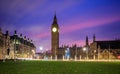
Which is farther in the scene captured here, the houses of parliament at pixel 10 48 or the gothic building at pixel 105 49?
the gothic building at pixel 105 49

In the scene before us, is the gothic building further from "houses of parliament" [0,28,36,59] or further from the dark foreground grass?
the dark foreground grass

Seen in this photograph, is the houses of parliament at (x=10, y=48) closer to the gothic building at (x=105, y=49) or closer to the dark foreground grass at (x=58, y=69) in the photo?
the gothic building at (x=105, y=49)

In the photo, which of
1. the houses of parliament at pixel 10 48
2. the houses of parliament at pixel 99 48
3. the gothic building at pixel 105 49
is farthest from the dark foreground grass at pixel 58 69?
the gothic building at pixel 105 49

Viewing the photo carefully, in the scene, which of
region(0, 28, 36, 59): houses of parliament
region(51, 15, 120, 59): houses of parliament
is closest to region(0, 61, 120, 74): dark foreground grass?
region(0, 28, 36, 59): houses of parliament

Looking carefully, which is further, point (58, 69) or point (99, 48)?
point (99, 48)

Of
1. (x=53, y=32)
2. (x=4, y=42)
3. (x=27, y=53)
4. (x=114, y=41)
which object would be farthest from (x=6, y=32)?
(x=114, y=41)

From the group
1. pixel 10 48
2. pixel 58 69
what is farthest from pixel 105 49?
pixel 58 69

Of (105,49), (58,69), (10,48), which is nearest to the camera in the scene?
(58,69)

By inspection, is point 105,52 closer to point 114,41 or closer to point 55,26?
point 114,41

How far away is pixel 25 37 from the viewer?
190500 mm

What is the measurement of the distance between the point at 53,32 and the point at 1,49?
75854 mm

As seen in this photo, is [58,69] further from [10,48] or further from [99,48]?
[99,48]

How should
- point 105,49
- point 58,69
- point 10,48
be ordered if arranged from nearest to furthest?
point 58,69 → point 10,48 → point 105,49

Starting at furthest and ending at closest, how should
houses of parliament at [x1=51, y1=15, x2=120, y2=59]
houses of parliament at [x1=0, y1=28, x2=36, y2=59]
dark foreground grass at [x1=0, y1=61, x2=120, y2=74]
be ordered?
houses of parliament at [x1=51, y1=15, x2=120, y2=59] → houses of parliament at [x1=0, y1=28, x2=36, y2=59] → dark foreground grass at [x1=0, y1=61, x2=120, y2=74]
